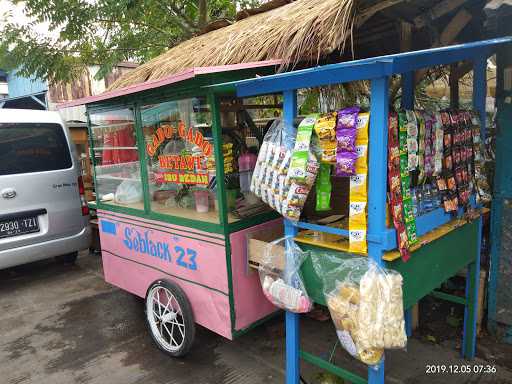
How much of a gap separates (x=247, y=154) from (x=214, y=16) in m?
4.95

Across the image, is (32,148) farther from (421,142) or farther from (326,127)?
(421,142)

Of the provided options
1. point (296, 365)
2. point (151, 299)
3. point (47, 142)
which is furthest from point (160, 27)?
point (296, 365)

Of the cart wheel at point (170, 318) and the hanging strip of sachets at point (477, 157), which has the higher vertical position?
the hanging strip of sachets at point (477, 157)

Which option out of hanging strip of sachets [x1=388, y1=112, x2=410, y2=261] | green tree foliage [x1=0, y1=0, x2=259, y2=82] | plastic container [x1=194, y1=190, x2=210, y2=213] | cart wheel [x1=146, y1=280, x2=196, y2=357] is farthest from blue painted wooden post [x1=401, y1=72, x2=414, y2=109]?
green tree foliage [x1=0, y1=0, x2=259, y2=82]

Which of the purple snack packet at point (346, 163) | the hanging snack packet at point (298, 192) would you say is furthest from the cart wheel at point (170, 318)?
the purple snack packet at point (346, 163)

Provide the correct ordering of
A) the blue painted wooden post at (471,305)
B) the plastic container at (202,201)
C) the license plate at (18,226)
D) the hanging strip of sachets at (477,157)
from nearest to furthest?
the hanging strip of sachets at (477,157)
the blue painted wooden post at (471,305)
the plastic container at (202,201)
the license plate at (18,226)

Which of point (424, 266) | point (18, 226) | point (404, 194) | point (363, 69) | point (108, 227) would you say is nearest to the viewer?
point (363, 69)

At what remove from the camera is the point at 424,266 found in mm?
2203

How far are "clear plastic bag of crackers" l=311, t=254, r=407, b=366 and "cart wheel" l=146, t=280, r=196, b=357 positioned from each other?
131 centimetres

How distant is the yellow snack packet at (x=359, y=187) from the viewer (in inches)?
72.9

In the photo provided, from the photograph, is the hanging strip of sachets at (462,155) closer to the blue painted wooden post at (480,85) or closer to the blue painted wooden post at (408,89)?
the blue painted wooden post at (480,85)

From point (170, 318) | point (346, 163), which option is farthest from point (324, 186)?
point (170, 318)

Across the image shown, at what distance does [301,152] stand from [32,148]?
398 centimetres

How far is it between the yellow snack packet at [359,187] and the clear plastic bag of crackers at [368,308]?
30 cm
